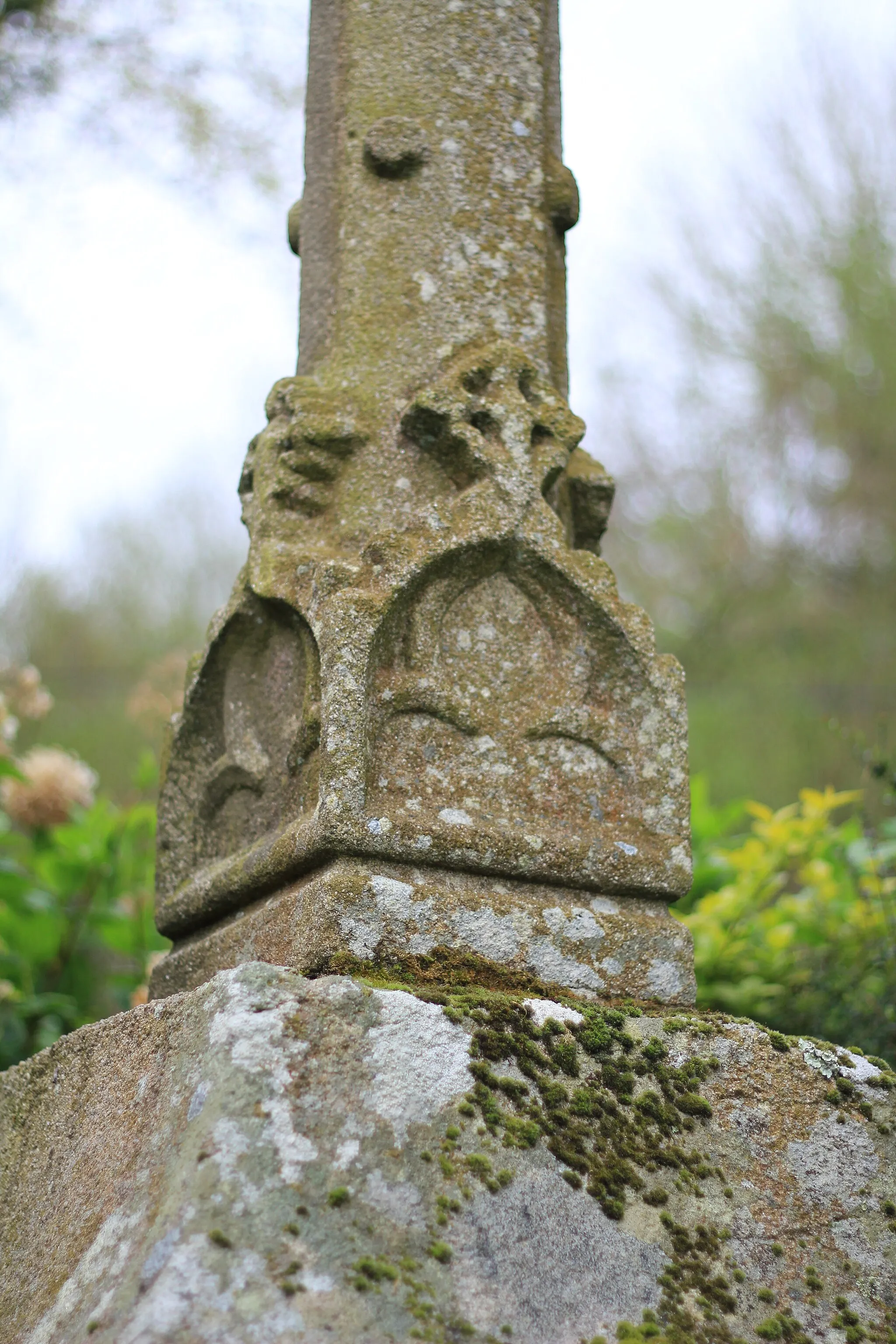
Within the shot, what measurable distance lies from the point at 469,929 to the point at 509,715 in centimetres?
41

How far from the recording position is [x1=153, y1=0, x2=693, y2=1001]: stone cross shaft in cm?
212

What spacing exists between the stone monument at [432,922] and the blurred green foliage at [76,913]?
1715 mm

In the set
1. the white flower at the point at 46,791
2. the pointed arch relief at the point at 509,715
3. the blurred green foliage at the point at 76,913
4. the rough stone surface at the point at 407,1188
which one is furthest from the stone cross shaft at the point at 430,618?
the white flower at the point at 46,791

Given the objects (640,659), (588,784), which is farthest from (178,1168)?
(640,659)

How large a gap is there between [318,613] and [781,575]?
894 cm

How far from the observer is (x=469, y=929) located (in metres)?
2.06

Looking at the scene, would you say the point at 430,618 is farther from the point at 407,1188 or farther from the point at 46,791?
the point at 46,791

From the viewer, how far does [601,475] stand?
8.84 ft

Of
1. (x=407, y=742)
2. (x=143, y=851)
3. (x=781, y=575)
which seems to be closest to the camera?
(x=407, y=742)

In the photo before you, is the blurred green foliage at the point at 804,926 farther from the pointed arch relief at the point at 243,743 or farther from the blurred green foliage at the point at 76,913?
the blurred green foliage at the point at 76,913

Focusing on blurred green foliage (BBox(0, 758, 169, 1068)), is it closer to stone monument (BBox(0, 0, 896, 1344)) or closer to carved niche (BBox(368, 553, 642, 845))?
stone monument (BBox(0, 0, 896, 1344))

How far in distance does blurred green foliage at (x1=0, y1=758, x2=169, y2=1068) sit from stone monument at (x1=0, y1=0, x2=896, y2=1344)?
1.72 m

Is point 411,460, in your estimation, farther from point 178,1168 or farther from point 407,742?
point 178,1168

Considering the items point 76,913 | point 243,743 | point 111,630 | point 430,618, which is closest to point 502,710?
point 430,618
